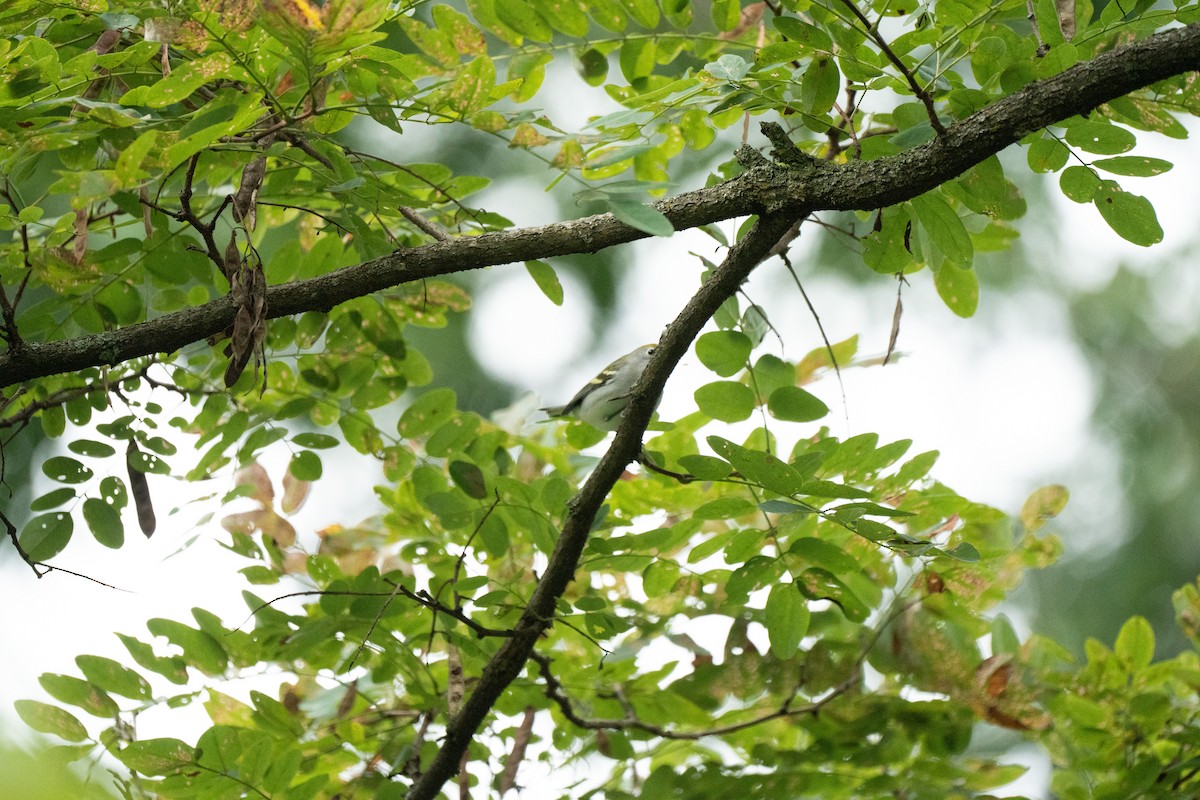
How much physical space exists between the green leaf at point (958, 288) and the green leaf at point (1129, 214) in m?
0.36

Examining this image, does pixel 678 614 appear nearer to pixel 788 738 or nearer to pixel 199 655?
pixel 788 738

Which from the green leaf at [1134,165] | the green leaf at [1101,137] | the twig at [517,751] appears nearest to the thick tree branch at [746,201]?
the green leaf at [1101,137]

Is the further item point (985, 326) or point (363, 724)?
point (985, 326)

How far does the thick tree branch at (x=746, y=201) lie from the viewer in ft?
4.99

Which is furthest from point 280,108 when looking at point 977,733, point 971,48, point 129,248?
point 977,733

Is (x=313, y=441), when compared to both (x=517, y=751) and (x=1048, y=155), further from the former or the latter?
(x=1048, y=155)

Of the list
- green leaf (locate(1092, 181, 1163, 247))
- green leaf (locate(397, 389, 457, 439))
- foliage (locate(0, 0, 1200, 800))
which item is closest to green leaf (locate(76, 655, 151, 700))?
foliage (locate(0, 0, 1200, 800))

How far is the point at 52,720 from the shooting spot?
2133 millimetres

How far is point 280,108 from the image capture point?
5.80 feet

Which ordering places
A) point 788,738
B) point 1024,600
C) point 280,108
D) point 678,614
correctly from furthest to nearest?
1. point 1024,600
2. point 788,738
3. point 678,614
4. point 280,108

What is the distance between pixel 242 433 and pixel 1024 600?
5.72 meters

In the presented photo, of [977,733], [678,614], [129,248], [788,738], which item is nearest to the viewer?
[129,248]

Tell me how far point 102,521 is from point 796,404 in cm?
154

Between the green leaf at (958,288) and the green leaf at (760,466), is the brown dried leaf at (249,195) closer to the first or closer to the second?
the green leaf at (760,466)
